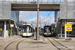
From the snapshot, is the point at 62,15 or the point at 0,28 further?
the point at 0,28

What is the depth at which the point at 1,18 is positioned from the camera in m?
22.7

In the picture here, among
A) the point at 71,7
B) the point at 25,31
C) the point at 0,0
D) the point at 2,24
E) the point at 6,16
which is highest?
the point at 0,0

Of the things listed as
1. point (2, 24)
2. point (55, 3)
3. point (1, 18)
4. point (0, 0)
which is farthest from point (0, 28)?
point (55, 3)

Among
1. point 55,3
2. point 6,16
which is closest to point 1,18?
point 6,16

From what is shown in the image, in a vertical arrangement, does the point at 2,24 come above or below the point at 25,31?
above

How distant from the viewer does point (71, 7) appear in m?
22.6

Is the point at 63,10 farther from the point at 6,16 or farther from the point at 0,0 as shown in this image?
the point at 0,0

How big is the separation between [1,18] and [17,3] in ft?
16.0

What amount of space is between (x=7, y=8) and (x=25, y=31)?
25.0ft

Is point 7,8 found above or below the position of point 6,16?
above

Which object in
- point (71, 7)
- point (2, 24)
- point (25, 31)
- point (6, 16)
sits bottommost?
point (25, 31)

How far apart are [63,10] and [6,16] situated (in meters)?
12.6

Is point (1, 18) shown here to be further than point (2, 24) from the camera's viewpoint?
No

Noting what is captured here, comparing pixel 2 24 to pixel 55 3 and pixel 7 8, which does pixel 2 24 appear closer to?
pixel 7 8
